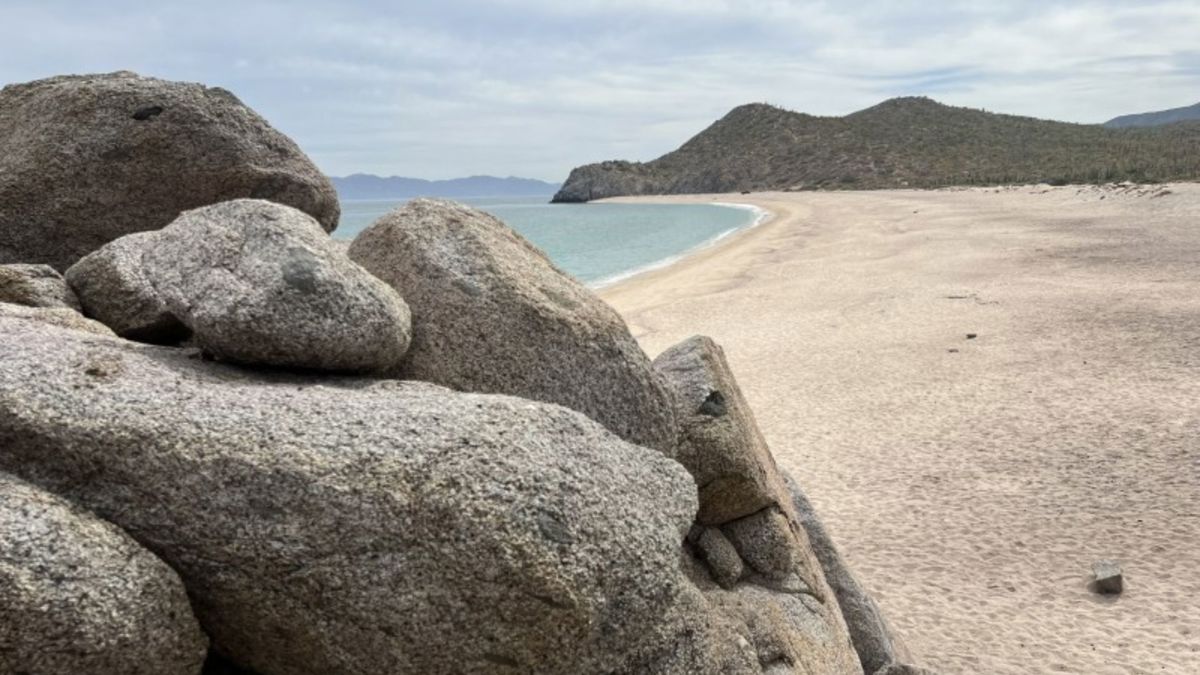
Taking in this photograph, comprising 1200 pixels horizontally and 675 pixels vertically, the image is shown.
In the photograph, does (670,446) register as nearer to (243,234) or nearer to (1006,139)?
(243,234)

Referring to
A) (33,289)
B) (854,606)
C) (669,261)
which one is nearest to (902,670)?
(854,606)

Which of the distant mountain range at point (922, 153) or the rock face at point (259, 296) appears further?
the distant mountain range at point (922, 153)

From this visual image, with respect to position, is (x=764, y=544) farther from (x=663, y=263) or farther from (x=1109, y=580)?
(x=663, y=263)

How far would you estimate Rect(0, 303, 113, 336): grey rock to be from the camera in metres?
5.43

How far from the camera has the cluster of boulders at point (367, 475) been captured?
160 inches

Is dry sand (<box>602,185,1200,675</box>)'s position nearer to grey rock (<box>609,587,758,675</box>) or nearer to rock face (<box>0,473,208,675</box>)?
grey rock (<box>609,587,758,675</box>)

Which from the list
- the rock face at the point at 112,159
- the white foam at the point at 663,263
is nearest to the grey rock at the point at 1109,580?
the rock face at the point at 112,159

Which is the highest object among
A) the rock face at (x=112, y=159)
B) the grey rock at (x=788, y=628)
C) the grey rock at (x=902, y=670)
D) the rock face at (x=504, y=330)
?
the rock face at (x=112, y=159)

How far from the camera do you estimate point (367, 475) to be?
13.8 ft

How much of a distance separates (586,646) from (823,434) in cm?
1288

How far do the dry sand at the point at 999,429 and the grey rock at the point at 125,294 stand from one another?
750 cm

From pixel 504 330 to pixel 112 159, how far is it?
12.9 feet

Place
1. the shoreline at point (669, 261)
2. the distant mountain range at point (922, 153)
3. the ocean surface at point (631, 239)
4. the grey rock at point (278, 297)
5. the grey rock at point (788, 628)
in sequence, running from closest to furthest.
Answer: the grey rock at point (278, 297) → the grey rock at point (788, 628) → the shoreline at point (669, 261) → the ocean surface at point (631, 239) → the distant mountain range at point (922, 153)

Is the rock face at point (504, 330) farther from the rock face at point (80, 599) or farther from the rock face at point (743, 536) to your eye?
the rock face at point (80, 599)
